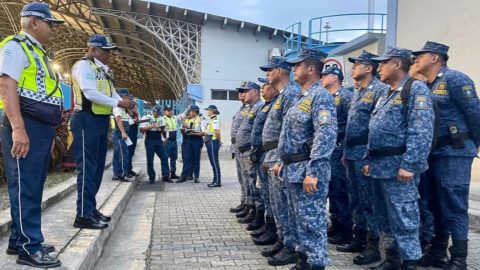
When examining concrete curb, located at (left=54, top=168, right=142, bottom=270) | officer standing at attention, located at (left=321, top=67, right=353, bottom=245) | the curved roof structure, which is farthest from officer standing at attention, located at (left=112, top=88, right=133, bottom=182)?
the curved roof structure

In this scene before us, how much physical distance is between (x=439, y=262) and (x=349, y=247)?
0.83m

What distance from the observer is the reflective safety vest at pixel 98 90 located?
337 cm

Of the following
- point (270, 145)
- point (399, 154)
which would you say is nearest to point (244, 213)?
point (270, 145)

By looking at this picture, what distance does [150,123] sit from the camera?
791 cm

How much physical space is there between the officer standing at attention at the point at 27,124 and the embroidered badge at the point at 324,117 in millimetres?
1984

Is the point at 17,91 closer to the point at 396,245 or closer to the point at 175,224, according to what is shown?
the point at 175,224

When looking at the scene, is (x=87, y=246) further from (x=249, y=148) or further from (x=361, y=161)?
(x=361, y=161)

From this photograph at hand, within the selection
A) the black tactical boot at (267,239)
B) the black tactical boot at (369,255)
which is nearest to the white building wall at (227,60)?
the black tactical boot at (267,239)

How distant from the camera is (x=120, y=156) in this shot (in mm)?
6797

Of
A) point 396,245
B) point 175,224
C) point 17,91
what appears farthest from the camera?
point 175,224

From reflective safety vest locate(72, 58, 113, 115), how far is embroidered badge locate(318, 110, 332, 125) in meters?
2.09

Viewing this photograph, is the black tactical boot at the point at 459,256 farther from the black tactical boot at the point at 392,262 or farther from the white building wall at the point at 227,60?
the white building wall at the point at 227,60

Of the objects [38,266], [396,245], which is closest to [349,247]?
[396,245]

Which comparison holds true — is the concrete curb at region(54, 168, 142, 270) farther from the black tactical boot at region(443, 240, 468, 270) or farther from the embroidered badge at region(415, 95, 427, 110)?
the black tactical boot at region(443, 240, 468, 270)
